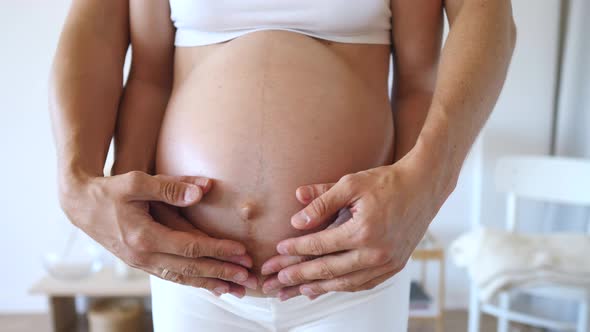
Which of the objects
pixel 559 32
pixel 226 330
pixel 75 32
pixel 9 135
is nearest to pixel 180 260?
pixel 226 330

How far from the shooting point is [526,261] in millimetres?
1572

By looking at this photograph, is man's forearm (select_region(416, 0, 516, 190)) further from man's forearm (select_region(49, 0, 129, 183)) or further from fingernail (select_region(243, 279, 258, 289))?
man's forearm (select_region(49, 0, 129, 183))

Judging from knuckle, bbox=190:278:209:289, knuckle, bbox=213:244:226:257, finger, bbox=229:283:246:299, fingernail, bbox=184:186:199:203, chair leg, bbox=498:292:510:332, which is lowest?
chair leg, bbox=498:292:510:332

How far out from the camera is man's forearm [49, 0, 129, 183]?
1.96 ft

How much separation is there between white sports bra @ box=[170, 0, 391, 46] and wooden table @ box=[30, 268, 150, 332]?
1.45 metres

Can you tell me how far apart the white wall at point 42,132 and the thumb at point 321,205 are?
1684 mm

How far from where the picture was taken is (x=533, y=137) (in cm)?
219

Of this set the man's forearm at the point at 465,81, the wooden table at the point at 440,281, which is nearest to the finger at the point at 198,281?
the man's forearm at the point at 465,81

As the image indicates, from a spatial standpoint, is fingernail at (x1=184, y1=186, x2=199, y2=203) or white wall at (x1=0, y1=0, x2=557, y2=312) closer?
fingernail at (x1=184, y1=186, x2=199, y2=203)

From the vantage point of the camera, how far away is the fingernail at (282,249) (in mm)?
550

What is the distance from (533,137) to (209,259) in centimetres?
203

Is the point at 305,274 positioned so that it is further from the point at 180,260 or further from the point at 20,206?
the point at 20,206

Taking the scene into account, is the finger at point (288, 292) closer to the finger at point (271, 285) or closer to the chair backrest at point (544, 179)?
the finger at point (271, 285)

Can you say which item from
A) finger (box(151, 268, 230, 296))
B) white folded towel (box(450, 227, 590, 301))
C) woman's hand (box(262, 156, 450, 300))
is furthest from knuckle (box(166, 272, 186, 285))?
white folded towel (box(450, 227, 590, 301))
